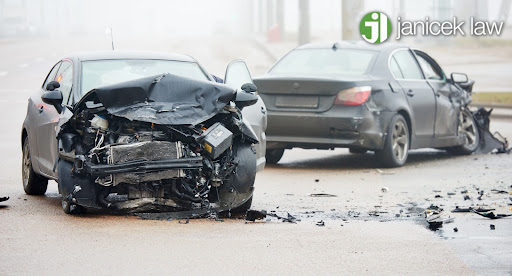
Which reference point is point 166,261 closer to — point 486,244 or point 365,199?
point 486,244

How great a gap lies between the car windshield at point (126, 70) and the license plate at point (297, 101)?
3.10 m

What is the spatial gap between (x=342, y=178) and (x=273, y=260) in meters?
5.58

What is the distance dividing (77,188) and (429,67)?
25.6ft

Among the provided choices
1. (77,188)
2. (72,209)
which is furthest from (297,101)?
(77,188)

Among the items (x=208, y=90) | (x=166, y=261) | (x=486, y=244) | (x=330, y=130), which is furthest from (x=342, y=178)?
(x=166, y=261)

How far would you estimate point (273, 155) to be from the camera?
14.2 metres

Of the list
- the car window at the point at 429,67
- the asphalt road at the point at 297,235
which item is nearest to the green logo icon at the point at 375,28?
the car window at the point at 429,67

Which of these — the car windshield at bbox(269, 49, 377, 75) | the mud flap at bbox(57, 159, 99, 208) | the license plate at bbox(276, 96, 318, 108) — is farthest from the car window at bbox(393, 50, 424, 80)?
the mud flap at bbox(57, 159, 99, 208)

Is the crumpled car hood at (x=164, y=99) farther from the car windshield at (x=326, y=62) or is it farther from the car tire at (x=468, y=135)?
the car tire at (x=468, y=135)

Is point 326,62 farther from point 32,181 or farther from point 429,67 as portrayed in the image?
point 32,181

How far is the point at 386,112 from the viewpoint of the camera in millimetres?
13320

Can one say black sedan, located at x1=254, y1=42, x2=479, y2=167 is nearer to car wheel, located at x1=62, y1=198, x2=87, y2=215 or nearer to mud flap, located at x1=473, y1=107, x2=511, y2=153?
mud flap, located at x1=473, y1=107, x2=511, y2=153

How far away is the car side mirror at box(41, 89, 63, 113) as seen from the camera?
9.14 metres

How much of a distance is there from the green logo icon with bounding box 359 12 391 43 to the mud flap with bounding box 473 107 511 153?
13.9 meters
